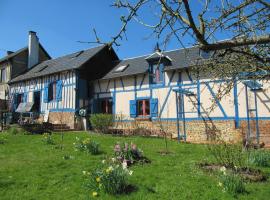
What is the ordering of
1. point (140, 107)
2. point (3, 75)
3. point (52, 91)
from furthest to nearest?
point (3, 75) < point (52, 91) < point (140, 107)

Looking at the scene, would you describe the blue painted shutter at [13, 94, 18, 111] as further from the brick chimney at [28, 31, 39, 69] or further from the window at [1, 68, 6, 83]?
the brick chimney at [28, 31, 39, 69]

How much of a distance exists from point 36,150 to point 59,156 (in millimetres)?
1588

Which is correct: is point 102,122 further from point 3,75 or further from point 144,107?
point 3,75

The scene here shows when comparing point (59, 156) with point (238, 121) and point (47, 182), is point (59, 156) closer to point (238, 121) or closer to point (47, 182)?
point (47, 182)

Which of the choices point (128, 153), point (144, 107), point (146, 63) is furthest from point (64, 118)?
point (128, 153)

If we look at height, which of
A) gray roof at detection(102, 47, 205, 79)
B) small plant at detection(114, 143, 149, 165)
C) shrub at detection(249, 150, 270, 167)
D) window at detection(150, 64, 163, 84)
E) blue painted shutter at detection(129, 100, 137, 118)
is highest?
gray roof at detection(102, 47, 205, 79)

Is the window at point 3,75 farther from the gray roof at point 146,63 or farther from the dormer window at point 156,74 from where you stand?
the dormer window at point 156,74

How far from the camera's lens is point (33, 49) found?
26.5 metres

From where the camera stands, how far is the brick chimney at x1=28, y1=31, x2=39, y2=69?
85.8ft

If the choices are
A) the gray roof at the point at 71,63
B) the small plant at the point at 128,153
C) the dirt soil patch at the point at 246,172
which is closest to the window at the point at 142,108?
the gray roof at the point at 71,63

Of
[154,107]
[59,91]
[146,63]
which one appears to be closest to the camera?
[154,107]

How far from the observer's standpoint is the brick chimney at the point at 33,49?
2614cm

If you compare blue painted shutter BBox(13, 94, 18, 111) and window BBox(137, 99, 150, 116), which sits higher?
blue painted shutter BBox(13, 94, 18, 111)

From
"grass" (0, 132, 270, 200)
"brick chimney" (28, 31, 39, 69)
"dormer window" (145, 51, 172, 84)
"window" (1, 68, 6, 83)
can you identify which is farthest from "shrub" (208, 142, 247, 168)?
"window" (1, 68, 6, 83)
